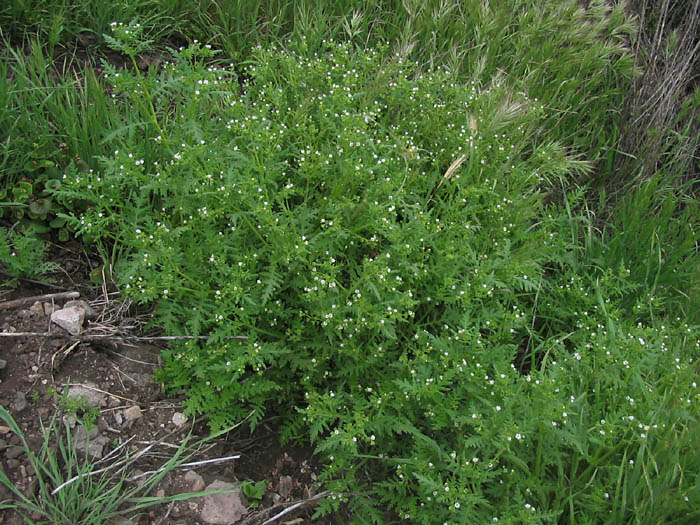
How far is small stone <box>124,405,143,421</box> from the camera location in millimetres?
2768

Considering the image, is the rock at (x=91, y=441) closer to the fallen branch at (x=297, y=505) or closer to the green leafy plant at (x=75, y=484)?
the green leafy plant at (x=75, y=484)

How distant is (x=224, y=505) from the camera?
263cm

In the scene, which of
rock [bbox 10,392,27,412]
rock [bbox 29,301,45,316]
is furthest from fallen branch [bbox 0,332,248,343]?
rock [bbox 10,392,27,412]

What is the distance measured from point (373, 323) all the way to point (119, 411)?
1208 mm

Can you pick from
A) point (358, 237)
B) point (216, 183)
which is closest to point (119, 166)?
point (216, 183)

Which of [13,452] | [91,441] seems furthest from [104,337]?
[13,452]

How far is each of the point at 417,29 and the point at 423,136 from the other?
114 centimetres

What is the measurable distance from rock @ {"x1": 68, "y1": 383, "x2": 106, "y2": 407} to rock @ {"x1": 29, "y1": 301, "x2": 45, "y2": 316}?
430 mm

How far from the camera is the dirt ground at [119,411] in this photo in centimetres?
260

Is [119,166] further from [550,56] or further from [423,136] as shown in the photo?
[550,56]

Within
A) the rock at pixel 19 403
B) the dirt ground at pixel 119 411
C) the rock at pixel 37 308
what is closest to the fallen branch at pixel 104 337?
the dirt ground at pixel 119 411

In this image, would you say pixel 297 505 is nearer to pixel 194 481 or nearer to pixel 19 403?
pixel 194 481

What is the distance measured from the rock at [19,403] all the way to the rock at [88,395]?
0.18m

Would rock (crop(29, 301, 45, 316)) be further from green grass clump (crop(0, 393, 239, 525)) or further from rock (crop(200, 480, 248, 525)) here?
rock (crop(200, 480, 248, 525))
